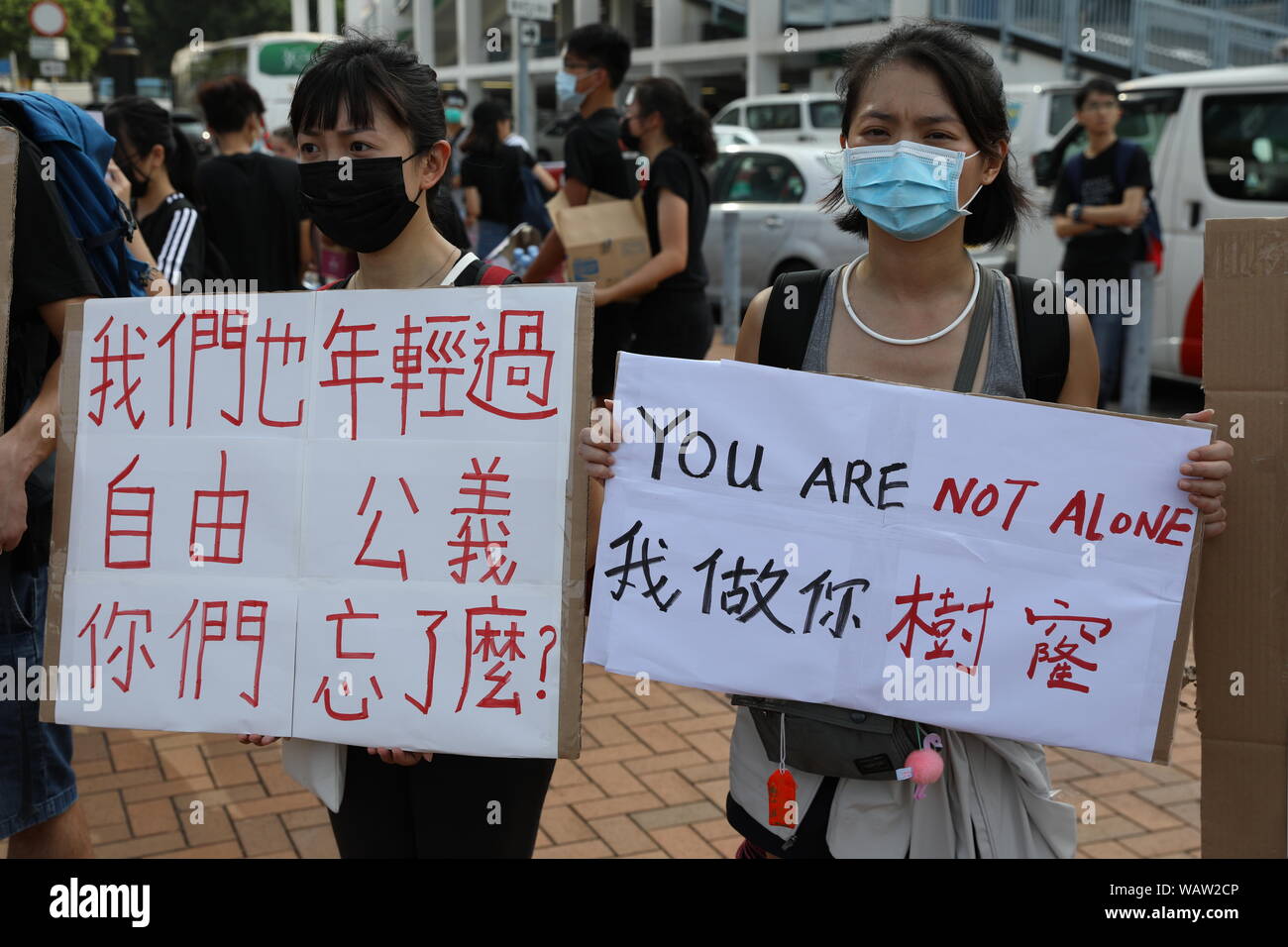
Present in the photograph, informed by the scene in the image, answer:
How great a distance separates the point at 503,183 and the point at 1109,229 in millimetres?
3912

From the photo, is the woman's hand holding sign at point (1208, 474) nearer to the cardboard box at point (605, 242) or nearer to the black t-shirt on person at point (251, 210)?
the cardboard box at point (605, 242)

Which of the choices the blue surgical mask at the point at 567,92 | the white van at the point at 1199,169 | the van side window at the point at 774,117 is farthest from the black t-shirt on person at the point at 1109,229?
the van side window at the point at 774,117

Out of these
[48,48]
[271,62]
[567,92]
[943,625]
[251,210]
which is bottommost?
[943,625]

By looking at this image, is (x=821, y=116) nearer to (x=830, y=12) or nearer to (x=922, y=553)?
(x=830, y=12)

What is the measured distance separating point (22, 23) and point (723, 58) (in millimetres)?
19428

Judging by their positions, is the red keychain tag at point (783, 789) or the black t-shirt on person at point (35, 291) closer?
the red keychain tag at point (783, 789)

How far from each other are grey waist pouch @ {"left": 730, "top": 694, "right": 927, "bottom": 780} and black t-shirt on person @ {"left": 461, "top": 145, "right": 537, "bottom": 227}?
7.26 m

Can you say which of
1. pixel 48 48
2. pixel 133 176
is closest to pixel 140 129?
pixel 133 176

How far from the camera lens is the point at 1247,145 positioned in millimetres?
7695

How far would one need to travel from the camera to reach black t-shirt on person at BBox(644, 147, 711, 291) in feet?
15.9

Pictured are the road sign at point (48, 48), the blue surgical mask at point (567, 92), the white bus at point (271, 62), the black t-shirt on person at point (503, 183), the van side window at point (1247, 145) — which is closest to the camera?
the blue surgical mask at point (567, 92)

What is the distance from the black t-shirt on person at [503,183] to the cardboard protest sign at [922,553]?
7.08 m

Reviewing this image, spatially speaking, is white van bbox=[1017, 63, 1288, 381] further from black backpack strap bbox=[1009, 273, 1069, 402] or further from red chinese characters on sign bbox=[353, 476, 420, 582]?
red chinese characters on sign bbox=[353, 476, 420, 582]

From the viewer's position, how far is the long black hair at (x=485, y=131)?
9.02 meters
